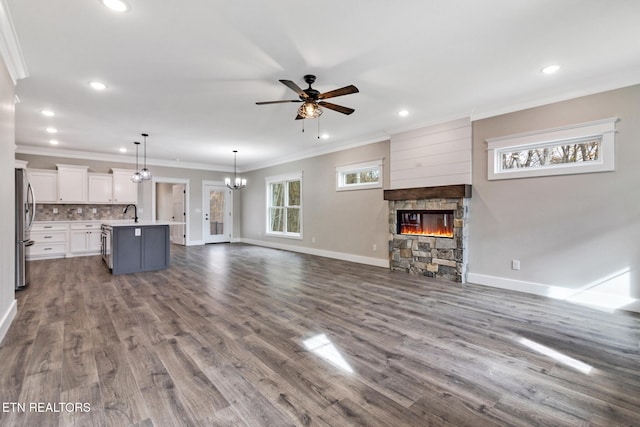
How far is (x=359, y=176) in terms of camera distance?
6.50 meters

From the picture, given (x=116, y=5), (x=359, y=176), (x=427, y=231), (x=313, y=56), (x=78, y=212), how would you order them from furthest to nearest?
(x=78, y=212) → (x=359, y=176) → (x=427, y=231) → (x=313, y=56) → (x=116, y=5)

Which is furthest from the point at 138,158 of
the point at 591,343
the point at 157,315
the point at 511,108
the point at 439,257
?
the point at 591,343

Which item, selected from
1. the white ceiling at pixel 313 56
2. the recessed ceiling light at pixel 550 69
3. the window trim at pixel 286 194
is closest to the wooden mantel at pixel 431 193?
the white ceiling at pixel 313 56

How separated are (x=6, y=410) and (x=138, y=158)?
7963mm

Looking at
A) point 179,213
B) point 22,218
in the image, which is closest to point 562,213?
point 22,218

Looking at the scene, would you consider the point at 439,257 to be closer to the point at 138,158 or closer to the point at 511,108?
the point at 511,108

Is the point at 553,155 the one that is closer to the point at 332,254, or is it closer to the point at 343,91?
the point at 343,91

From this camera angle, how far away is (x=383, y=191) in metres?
5.79

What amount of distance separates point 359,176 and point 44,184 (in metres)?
7.51

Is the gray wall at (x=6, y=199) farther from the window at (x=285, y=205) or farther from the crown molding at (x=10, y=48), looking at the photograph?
the window at (x=285, y=205)

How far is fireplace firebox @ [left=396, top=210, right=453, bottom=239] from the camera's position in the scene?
16.2 ft

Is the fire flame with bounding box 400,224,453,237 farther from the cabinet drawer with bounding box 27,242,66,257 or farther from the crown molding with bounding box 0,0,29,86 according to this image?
the cabinet drawer with bounding box 27,242,66,257

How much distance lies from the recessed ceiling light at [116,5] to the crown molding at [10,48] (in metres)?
0.77

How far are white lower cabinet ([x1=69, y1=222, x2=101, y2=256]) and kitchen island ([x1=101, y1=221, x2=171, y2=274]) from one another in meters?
2.61
